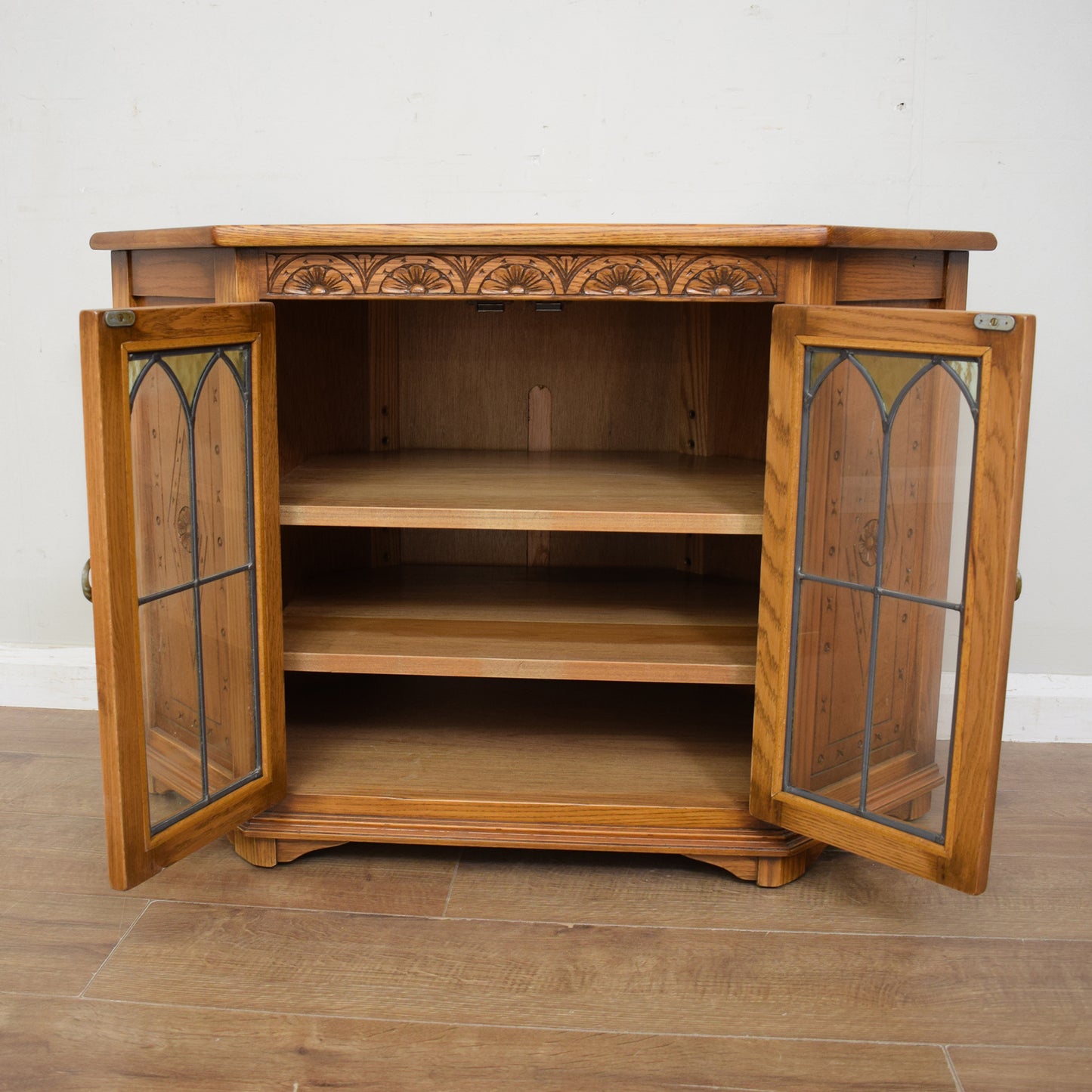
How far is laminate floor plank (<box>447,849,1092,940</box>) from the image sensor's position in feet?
5.85

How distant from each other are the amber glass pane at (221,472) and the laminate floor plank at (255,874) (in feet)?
1.69

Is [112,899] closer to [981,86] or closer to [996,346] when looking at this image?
[996,346]

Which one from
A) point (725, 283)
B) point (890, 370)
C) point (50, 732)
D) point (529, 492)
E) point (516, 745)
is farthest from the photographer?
point (50, 732)

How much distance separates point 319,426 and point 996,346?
1.33m

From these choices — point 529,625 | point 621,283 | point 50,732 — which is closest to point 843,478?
point 621,283

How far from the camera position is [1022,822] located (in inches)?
85.0

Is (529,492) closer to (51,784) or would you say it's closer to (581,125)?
(581,125)

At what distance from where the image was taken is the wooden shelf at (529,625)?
1.90m

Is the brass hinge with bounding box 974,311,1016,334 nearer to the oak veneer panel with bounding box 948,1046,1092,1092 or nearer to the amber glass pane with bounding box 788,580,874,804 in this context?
the amber glass pane with bounding box 788,580,874,804

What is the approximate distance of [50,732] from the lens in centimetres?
255

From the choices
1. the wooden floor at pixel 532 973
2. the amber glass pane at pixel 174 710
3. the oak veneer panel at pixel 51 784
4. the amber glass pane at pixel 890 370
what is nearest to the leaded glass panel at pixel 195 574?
the amber glass pane at pixel 174 710

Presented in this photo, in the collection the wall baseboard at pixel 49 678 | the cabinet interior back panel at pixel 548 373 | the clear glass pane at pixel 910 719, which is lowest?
the wall baseboard at pixel 49 678

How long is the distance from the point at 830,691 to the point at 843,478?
12.6 inches

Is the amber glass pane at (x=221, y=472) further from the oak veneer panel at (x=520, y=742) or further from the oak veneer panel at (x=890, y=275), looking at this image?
the oak veneer panel at (x=890, y=275)
